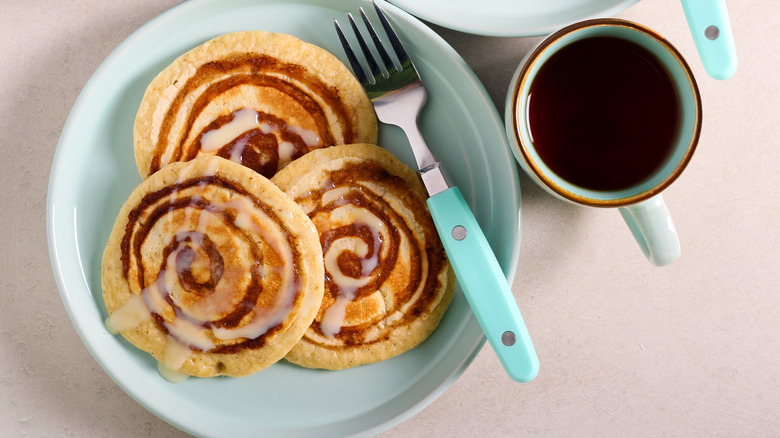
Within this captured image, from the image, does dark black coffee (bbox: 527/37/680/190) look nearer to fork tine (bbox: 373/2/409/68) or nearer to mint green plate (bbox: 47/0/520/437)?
mint green plate (bbox: 47/0/520/437)

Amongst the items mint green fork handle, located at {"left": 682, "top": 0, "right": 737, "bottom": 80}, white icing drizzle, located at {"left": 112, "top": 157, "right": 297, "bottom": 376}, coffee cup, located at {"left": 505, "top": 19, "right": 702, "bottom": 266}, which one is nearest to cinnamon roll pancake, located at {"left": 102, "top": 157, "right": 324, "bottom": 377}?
white icing drizzle, located at {"left": 112, "top": 157, "right": 297, "bottom": 376}

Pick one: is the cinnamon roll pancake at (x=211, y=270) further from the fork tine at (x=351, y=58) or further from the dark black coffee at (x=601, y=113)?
the dark black coffee at (x=601, y=113)

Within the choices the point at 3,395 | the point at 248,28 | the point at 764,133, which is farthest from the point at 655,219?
the point at 3,395

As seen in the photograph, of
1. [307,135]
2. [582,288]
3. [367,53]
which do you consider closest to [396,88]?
[367,53]

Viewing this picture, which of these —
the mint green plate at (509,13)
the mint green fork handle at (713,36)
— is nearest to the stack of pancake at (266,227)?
the mint green plate at (509,13)

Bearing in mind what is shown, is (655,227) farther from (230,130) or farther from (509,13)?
(230,130)

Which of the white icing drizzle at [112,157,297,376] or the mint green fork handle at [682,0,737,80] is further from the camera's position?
the white icing drizzle at [112,157,297,376]
